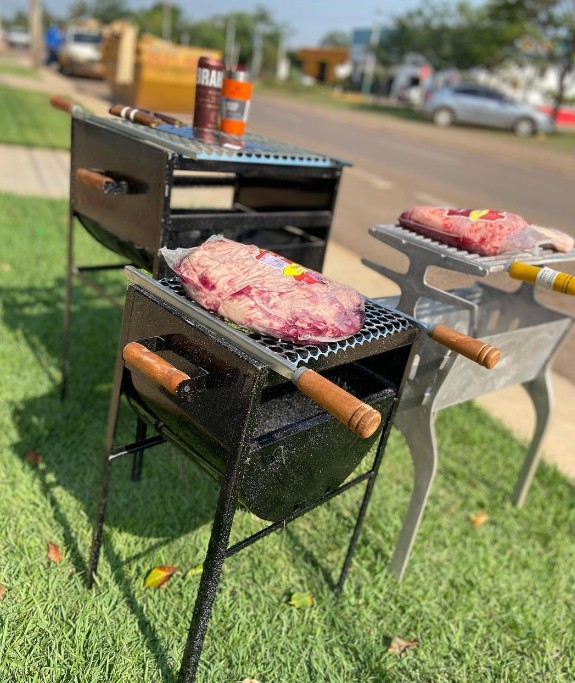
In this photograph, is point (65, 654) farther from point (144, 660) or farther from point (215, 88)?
point (215, 88)

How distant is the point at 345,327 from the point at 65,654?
1.27 metres

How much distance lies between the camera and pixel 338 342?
1435 millimetres

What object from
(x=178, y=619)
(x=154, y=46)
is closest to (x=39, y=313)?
(x=178, y=619)

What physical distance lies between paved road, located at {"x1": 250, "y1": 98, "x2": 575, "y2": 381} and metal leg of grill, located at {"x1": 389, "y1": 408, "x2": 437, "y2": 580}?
2610 mm

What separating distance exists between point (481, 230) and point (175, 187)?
3.82 feet

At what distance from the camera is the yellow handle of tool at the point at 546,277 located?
1.70m

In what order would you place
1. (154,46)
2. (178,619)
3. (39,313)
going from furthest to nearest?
1. (154,46)
2. (39,313)
3. (178,619)

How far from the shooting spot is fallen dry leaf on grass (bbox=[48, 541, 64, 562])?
6.86 ft

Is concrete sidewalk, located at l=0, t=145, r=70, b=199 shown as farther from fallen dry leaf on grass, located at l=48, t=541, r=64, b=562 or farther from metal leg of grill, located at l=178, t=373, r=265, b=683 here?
metal leg of grill, located at l=178, t=373, r=265, b=683

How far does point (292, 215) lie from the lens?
8.36ft

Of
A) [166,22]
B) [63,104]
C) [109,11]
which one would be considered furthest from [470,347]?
[109,11]

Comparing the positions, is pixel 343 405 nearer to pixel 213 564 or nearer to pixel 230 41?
pixel 213 564

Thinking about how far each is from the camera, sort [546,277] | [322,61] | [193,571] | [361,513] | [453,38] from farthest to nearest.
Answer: [322,61]
[453,38]
[193,571]
[361,513]
[546,277]

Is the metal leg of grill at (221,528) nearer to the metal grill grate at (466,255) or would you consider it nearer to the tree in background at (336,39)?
the metal grill grate at (466,255)
